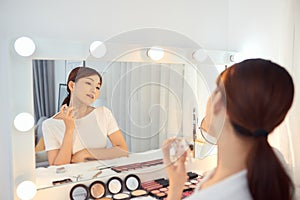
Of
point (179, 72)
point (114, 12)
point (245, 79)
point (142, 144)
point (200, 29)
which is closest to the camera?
point (245, 79)

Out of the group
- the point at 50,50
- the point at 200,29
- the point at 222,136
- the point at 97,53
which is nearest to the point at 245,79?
the point at 222,136

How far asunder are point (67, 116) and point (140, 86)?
28cm

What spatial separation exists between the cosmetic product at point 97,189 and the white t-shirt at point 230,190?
617mm

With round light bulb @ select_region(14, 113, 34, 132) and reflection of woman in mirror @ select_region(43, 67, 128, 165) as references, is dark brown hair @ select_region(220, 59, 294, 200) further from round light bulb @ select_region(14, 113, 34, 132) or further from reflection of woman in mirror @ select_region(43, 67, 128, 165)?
round light bulb @ select_region(14, 113, 34, 132)

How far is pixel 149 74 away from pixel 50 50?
13.7 inches

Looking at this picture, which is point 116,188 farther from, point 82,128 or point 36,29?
point 36,29

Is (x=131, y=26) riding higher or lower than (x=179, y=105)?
higher

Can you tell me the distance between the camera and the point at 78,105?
0.93m

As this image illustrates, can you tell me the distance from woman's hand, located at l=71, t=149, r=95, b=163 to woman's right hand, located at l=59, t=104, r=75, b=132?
3.4 inches

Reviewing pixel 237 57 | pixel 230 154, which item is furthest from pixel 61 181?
pixel 237 57

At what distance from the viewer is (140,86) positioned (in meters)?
0.93

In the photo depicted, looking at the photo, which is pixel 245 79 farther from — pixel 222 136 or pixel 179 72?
pixel 179 72

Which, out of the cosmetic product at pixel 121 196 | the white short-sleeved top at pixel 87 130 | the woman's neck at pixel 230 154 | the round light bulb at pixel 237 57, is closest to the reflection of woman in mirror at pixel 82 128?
the white short-sleeved top at pixel 87 130

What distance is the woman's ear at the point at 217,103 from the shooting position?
0.59m
